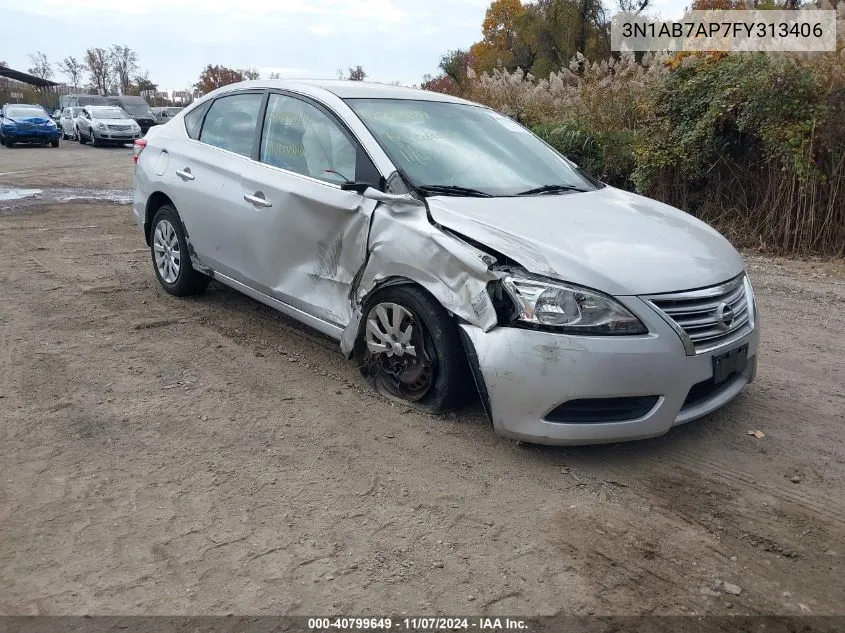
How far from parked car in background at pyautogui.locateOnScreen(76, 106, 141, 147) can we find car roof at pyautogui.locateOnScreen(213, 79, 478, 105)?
80.7ft

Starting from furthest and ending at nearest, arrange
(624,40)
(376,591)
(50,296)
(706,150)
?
1. (624,40)
2. (706,150)
3. (50,296)
4. (376,591)

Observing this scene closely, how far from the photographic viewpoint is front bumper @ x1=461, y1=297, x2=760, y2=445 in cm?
321

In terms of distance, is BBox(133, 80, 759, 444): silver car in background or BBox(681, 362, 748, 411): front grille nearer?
BBox(133, 80, 759, 444): silver car in background

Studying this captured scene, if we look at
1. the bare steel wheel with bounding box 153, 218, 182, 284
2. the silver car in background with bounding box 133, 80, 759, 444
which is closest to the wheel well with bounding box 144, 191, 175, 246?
the bare steel wheel with bounding box 153, 218, 182, 284

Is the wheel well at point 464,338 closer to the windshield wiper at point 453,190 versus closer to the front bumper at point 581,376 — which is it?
the front bumper at point 581,376

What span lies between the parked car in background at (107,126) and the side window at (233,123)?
78.5 ft

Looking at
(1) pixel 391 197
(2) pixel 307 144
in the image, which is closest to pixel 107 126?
(2) pixel 307 144

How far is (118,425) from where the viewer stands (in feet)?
12.3

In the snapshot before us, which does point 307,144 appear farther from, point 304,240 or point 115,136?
point 115,136

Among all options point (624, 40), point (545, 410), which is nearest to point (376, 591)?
point (545, 410)

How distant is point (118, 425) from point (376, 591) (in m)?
1.86

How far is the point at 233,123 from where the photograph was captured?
17.1ft

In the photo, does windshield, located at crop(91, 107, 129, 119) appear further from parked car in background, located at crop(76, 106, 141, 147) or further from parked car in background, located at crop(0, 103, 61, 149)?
parked car in background, located at crop(0, 103, 61, 149)

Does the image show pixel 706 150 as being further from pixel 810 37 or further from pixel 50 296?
pixel 50 296
